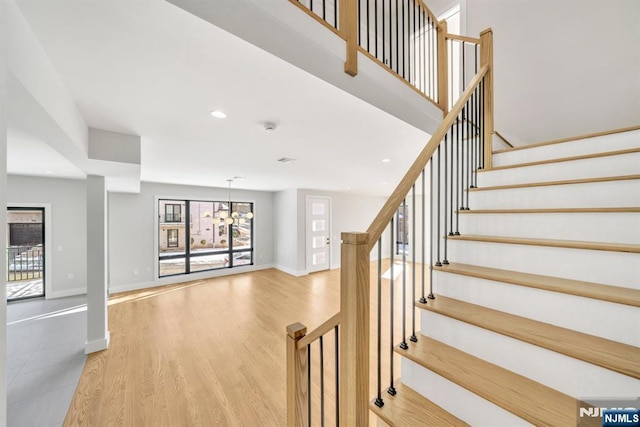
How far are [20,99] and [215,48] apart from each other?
102cm

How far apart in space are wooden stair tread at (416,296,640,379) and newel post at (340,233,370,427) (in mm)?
595

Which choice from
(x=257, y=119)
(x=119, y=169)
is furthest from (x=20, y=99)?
(x=119, y=169)

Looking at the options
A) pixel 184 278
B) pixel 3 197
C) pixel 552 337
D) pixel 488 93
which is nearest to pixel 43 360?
pixel 184 278

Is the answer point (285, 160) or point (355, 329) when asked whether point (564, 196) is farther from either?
point (285, 160)

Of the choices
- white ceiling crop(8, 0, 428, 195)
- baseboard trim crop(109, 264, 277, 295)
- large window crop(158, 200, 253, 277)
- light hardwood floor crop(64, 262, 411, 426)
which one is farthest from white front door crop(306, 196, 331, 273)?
white ceiling crop(8, 0, 428, 195)

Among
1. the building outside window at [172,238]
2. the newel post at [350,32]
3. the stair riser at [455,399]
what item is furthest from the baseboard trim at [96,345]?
the newel post at [350,32]

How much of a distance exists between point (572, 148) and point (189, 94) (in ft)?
9.52

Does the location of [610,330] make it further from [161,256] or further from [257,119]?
[161,256]

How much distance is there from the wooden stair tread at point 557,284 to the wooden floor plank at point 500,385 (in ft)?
1.43

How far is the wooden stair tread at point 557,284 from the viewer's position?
1.02 metres

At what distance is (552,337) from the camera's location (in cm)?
107

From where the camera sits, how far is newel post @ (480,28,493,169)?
7.11 feet

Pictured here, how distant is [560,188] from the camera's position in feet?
5.20

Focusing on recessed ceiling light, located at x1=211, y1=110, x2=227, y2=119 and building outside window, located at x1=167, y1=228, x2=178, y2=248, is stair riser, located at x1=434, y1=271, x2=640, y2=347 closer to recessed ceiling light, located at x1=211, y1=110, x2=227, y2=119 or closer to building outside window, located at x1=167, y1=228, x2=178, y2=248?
recessed ceiling light, located at x1=211, y1=110, x2=227, y2=119
